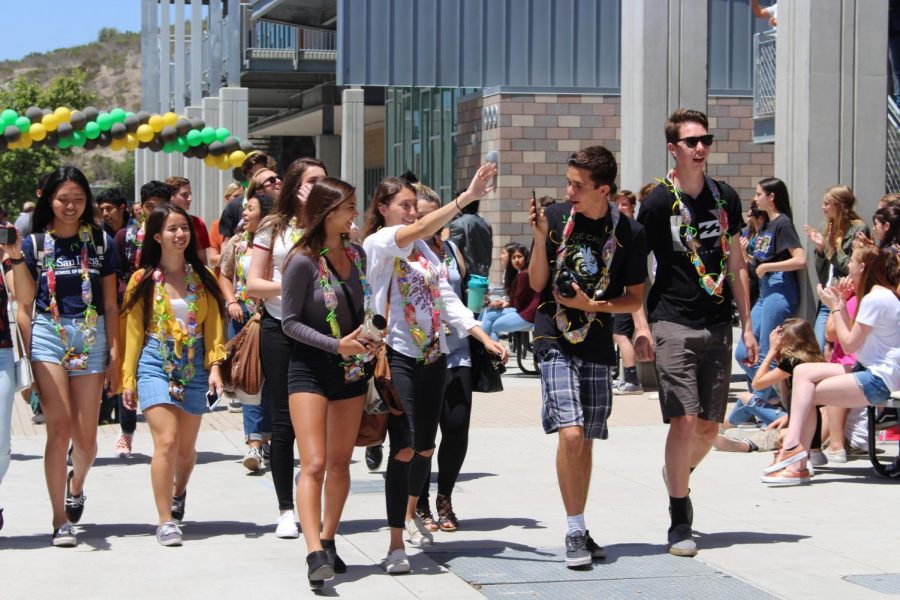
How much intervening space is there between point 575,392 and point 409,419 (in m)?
0.80

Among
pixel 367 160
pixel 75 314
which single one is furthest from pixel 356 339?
pixel 367 160

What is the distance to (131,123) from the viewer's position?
24.6m

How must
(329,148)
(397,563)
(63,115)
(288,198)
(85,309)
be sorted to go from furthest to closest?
(329,148) → (63,115) → (288,198) → (85,309) → (397,563)

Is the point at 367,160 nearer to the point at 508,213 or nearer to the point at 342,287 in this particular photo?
the point at 508,213

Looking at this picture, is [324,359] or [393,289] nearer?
[324,359]

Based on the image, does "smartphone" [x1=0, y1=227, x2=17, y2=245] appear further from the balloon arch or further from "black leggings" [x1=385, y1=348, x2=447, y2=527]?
the balloon arch

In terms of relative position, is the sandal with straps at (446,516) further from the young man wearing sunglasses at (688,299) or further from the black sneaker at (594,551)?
the young man wearing sunglasses at (688,299)

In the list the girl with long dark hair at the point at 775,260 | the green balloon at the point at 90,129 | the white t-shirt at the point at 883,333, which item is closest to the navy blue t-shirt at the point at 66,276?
the white t-shirt at the point at 883,333

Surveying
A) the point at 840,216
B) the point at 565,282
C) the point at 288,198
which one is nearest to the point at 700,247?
the point at 565,282

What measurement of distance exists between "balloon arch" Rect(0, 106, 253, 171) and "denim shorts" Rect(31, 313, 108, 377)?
16872 millimetres

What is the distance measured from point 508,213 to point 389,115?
10236 millimetres

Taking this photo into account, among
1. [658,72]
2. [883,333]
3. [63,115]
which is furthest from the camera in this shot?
[63,115]

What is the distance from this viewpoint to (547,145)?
2503 centimetres

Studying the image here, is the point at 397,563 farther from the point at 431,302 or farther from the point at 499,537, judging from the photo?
the point at 431,302
